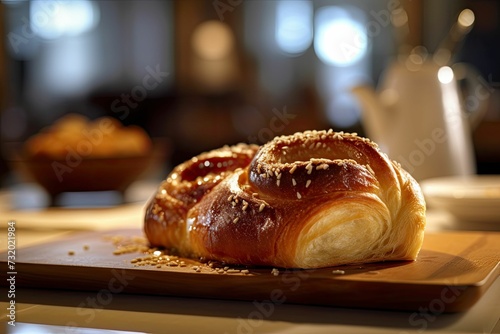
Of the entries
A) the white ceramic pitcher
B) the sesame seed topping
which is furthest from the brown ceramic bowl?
the sesame seed topping

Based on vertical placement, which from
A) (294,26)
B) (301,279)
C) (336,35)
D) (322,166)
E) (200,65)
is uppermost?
(294,26)

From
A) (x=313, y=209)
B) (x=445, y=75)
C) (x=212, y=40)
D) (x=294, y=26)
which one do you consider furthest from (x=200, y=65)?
(x=313, y=209)

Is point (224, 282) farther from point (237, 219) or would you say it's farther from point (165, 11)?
point (165, 11)

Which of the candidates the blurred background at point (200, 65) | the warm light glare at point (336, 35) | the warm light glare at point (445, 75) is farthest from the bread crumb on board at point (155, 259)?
the warm light glare at point (336, 35)

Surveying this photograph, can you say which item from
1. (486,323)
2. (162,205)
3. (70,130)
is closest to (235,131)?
(70,130)

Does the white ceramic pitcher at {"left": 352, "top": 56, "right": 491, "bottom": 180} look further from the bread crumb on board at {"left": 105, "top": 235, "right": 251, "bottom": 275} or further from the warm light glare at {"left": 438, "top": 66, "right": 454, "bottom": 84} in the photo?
the bread crumb on board at {"left": 105, "top": 235, "right": 251, "bottom": 275}

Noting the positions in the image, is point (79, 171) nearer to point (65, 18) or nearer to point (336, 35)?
point (336, 35)
